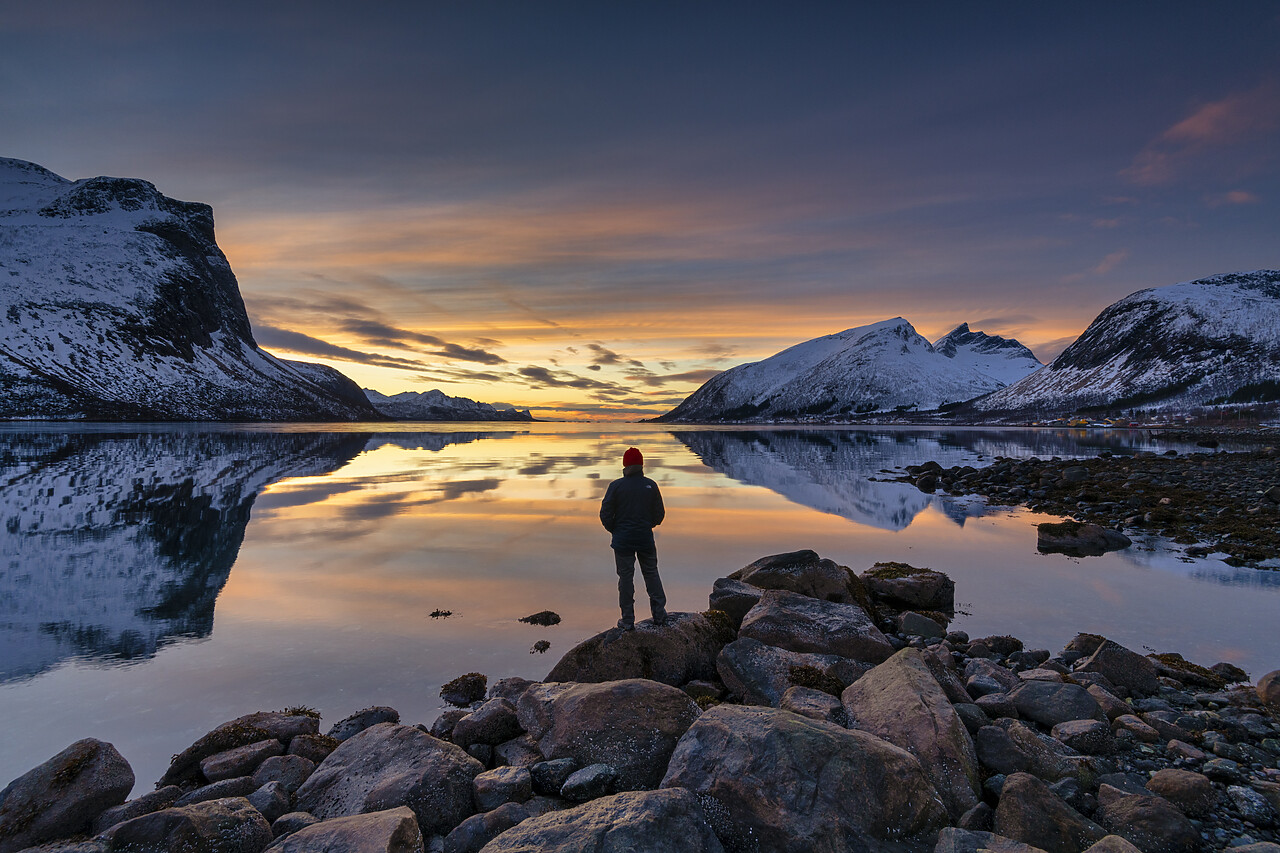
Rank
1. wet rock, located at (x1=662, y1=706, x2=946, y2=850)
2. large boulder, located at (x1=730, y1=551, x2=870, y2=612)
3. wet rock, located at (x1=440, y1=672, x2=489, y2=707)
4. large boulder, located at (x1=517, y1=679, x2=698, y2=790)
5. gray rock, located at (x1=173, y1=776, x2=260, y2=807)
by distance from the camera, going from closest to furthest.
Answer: wet rock, located at (x1=662, y1=706, x2=946, y2=850), gray rock, located at (x1=173, y1=776, x2=260, y2=807), large boulder, located at (x1=517, y1=679, x2=698, y2=790), wet rock, located at (x1=440, y1=672, x2=489, y2=707), large boulder, located at (x1=730, y1=551, x2=870, y2=612)

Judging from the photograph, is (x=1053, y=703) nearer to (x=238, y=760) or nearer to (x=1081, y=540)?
(x=238, y=760)

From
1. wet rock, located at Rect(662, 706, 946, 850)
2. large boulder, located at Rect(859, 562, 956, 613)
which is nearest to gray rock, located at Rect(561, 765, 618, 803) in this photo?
wet rock, located at Rect(662, 706, 946, 850)

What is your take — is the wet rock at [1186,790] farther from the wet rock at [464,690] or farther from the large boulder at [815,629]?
the wet rock at [464,690]

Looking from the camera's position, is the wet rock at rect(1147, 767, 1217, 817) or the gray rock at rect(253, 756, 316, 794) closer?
the wet rock at rect(1147, 767, 1217, 817)

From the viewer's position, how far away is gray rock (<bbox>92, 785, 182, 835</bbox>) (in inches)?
259

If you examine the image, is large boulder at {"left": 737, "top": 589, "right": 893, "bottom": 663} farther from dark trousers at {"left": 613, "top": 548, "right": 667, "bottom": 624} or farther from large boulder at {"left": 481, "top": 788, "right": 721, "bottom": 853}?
large boulder at {"left": 481, "top": 788, "right": 721, "bottom": 853}

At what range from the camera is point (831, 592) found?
13789 millimetres

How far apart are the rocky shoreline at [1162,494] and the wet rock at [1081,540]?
1943 mm

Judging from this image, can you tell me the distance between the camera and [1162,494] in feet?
98.3

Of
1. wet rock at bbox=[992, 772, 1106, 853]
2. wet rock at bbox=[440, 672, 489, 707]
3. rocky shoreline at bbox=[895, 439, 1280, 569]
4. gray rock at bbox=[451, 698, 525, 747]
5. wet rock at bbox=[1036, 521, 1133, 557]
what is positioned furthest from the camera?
rocky shoreline at bbox=[895, 439, 1280, 569]

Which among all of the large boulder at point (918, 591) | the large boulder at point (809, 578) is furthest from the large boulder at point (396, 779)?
the large boulder at point (918, 591)

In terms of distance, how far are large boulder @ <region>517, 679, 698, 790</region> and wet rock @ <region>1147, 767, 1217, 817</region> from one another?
504cm

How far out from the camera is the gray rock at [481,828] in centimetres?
594

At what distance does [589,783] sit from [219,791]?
14.2ft
